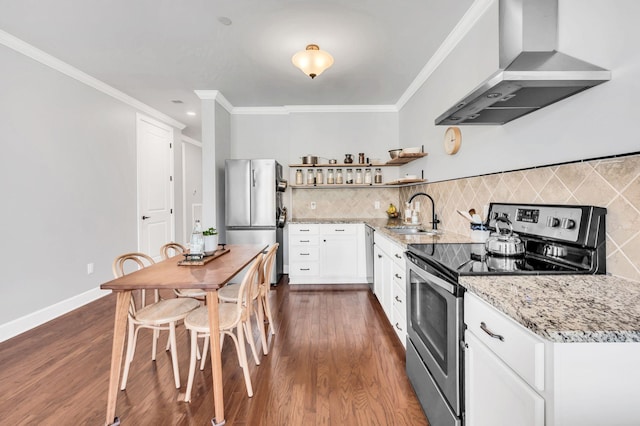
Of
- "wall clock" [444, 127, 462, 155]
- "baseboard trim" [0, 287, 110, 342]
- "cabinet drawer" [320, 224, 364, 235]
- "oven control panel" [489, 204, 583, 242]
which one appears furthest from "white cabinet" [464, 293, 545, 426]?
"baseboard trim" [0, 287, 110, 342]

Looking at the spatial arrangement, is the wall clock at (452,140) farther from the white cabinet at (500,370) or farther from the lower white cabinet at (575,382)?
the lower white cabinet at (575,382)

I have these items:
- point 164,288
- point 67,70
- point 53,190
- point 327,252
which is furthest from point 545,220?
point 67,70

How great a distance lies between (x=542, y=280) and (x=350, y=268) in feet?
9.32

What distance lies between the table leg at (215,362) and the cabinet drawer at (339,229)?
2.38m

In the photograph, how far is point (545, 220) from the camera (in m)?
1.45

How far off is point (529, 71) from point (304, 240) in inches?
119

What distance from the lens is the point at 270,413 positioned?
158cm

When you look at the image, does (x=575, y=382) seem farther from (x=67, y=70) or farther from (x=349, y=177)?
(x=67, y=70)

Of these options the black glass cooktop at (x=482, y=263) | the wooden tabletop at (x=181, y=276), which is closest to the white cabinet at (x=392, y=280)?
the black glass cooktop at (x=482, y=263)

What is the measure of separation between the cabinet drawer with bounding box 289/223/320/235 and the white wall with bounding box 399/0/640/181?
2005 mm

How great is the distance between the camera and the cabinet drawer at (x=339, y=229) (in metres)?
3.82

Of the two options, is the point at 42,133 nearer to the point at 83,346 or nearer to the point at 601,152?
the point at 83,346

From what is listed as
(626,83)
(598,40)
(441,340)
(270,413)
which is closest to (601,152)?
(626,83)

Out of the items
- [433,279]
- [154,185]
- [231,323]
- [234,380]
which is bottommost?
[234,380]
